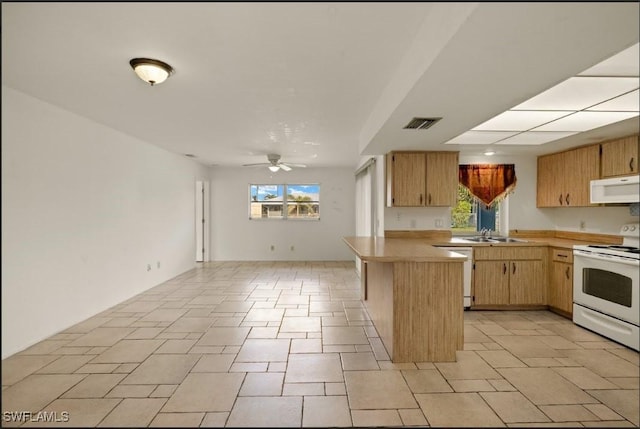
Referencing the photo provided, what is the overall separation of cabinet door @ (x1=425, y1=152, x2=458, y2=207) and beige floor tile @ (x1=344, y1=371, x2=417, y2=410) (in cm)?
251

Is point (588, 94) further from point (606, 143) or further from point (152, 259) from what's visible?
point (152, 259)

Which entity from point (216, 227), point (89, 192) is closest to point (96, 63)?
point (89, 192)

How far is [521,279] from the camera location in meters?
4.14

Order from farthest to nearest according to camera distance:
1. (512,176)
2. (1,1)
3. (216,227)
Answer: (216,227) → (512,176) → (1,1)

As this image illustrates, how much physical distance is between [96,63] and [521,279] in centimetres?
474

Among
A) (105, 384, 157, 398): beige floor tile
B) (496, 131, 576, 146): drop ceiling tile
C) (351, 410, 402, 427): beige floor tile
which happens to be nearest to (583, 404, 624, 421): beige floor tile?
(351, 410, 402, 427): beige floor tile

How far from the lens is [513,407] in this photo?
6.95 feet

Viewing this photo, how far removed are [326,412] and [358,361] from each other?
76 centimetres

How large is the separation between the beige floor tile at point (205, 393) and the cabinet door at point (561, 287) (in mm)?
3589

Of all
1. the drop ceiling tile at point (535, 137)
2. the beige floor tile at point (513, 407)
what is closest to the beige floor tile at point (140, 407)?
the beige floor tile at point (513, 407)

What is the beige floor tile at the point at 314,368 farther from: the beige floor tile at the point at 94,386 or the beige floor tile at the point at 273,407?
the beige floor tile at the point at 94,386

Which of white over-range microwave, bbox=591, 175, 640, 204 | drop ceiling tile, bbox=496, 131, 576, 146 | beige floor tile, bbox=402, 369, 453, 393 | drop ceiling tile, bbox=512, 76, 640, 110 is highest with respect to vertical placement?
drop ceiling tile, bbox=512, 76, 640, 110

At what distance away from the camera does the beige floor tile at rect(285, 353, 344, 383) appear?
2463 mm

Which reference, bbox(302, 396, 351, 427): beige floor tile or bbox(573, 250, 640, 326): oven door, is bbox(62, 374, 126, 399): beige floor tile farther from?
bbox(573, 250, 640, 326): oven door
